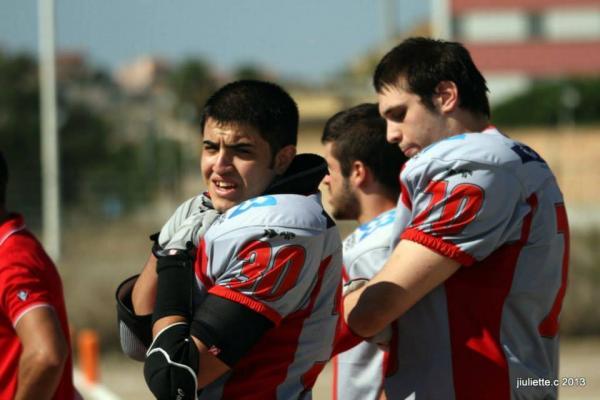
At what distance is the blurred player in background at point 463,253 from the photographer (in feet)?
10.8

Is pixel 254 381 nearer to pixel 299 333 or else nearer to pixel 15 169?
pixel 299 333

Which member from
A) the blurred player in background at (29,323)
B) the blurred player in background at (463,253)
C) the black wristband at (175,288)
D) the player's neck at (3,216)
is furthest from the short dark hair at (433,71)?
the player's neck at (3,216)

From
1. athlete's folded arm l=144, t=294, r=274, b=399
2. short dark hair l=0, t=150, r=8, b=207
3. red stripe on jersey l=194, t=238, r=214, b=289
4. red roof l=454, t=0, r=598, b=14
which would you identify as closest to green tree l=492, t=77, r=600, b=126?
red roof l=454, t=0, r=598, b=14

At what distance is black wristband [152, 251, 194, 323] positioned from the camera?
3143 mm

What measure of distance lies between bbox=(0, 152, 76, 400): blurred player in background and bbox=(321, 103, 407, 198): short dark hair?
3.57 ft

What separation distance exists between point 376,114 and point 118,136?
1422 inches

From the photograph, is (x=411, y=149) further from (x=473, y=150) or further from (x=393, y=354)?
(x=393, y=354)

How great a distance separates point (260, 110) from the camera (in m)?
3.35

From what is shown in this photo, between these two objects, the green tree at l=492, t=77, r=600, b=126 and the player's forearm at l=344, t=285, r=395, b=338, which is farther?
the green tree at l=492, t=77, r=600, b=126

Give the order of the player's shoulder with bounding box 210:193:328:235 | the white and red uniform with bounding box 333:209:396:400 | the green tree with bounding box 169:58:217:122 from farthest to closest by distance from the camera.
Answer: the green tree with bounding box 169:58:217:122 → the white and red uniform with bounding box 333:209:396:400 → the player's shoulder with bounding box 210:193:328:235

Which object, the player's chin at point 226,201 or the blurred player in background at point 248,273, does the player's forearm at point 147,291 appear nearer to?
the blurred player in background at point 248,273

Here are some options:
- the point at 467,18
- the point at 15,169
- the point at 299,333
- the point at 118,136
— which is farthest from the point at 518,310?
the point at 467,18

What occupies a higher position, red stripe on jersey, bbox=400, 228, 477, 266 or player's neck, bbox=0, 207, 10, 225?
red stripe on jersey, bbox=400, 228, 477, 266

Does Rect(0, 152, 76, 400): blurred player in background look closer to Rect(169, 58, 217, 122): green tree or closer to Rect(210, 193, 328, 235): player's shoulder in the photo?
Rect(210, 193, 328, 235): player's shoulder
